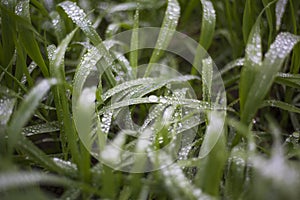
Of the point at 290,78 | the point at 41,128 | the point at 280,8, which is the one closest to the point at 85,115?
the point at 41,128

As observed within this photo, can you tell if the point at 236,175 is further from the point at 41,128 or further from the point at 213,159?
the point at 41,128

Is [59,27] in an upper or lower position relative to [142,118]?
upper

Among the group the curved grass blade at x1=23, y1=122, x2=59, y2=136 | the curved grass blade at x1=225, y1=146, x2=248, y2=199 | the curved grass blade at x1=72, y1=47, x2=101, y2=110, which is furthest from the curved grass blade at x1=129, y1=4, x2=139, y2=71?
the curved grass blade at x1=225, y1=146, x2=248, y2=199

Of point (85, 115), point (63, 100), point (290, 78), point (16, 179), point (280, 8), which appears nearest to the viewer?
point (16, 179)

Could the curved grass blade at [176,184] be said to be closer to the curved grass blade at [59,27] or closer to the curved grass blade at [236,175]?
the curved grass blade at [236,175]

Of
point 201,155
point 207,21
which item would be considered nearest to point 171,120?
point 201,155

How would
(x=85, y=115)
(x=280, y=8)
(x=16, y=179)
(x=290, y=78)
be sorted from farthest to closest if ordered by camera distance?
(x=280, y=8) < (x=290, y=78) < (x=85, y=115) < (x=16, y=179)

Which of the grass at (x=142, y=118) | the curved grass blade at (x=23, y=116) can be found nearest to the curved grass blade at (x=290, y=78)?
the grass at (x=142, y=118)

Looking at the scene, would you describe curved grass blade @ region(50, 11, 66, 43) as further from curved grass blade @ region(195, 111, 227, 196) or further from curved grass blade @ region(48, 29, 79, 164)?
curved grass blade @ region(195, 111, 227, 196)

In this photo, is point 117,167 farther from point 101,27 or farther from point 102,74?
point 101,27

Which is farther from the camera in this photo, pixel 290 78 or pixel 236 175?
pixel 290 78
